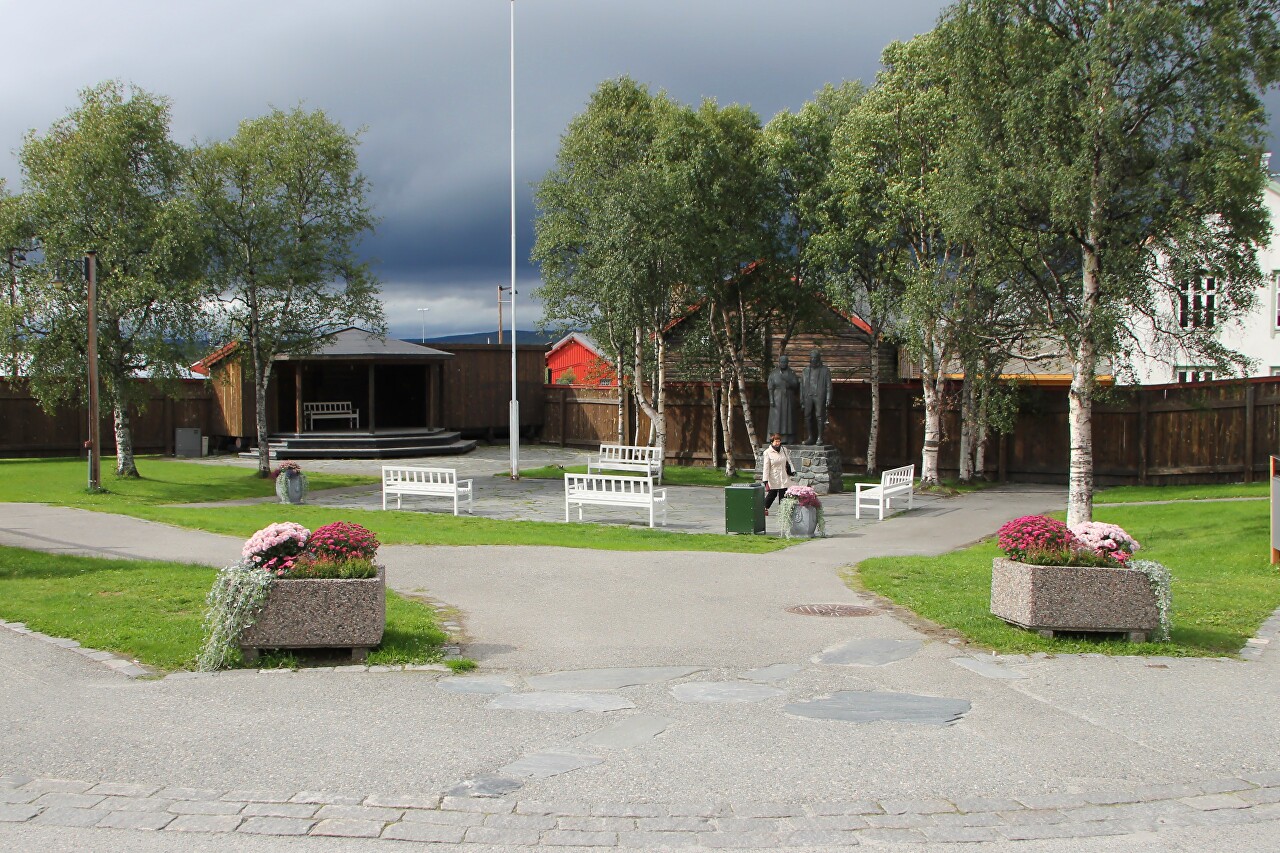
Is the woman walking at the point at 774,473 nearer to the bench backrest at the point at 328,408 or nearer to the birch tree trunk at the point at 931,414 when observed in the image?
the birch tree trunk at the point at 931,414

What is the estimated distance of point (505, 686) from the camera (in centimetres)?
739

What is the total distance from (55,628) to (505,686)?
14.6 ft

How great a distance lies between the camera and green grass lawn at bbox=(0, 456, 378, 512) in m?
21.8

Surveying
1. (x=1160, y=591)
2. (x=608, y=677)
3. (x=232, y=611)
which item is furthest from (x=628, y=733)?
(x=1160, y=591)

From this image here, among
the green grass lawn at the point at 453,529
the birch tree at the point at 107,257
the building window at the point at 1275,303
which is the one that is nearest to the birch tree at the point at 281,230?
the birch tree at the point at 107,257

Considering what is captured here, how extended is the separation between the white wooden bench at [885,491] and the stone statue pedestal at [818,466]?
2.52 meters

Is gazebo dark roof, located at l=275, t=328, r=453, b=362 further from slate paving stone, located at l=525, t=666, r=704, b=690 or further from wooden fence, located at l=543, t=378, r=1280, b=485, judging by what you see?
slate paving stone, located at l=525, t=666, r=704, b=690

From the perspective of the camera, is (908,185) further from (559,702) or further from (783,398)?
(559,702)

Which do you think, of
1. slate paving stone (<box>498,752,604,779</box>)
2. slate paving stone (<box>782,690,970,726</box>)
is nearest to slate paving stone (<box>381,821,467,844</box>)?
slate paving stone (<box>498,752,604,779</box>)

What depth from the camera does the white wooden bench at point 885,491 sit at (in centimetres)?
1969

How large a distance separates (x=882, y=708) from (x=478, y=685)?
9.27ft

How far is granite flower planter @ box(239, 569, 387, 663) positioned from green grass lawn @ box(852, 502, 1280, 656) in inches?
199

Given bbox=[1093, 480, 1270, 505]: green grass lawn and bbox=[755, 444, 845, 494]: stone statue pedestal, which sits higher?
bbox=[755, 444, 845, 494]: stone statue pedestal

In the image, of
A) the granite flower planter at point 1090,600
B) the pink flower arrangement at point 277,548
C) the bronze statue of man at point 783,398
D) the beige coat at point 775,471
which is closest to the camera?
the pink flower arrangement at point 277,548
